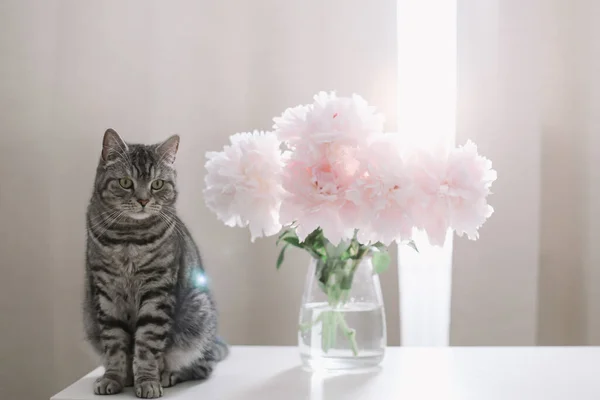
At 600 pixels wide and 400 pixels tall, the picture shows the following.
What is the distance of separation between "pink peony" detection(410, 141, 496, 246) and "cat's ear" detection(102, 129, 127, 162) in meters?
0.45

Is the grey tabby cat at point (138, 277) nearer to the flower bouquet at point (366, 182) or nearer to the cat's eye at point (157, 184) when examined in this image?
the cat's eye at point (157, 184)

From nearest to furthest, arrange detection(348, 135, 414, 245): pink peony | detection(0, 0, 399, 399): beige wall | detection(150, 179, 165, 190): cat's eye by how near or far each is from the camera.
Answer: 1. detection(348, 135, 414, 245): pink peony
2. detection(150, 179, 165, 190): cat's eye
3. detection(0, 0, 399, 399): beige wall

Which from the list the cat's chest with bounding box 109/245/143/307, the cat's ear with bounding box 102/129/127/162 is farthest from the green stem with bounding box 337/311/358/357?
the cat's ear with bounding box 102/129/127/162

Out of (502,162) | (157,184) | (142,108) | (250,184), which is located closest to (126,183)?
(157,184)

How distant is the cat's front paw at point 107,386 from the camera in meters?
1.00

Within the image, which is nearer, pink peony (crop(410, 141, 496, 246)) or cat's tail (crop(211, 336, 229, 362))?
pink peony (crop(410, 141, 496, 246))

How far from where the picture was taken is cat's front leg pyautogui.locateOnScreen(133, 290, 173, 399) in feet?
3.25

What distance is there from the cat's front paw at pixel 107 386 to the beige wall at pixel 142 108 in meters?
0.54

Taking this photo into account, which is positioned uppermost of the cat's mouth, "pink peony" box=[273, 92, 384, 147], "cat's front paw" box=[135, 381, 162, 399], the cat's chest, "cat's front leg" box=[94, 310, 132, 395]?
"pink peony" box=[273, 92, 384, 147]

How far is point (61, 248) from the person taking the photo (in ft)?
4.96

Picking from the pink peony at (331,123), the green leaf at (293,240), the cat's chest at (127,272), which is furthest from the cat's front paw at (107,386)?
the pink peony at (331,123)

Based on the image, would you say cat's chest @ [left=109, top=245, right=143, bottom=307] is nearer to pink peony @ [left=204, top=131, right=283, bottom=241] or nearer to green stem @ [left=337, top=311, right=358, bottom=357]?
pink peony @ [left=204, top=131, right=283, bottom=241]

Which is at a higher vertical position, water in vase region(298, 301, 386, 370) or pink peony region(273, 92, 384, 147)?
pink peony region(273, 92, 384, 147)

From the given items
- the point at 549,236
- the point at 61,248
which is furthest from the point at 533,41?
the point at 61,248
